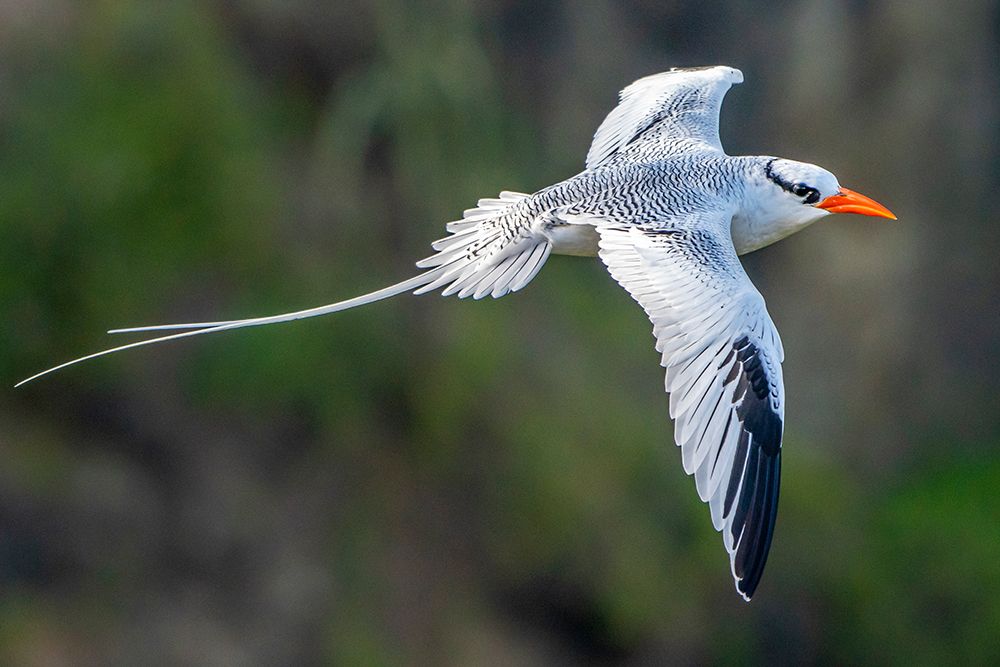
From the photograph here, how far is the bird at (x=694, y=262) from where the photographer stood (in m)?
4.84


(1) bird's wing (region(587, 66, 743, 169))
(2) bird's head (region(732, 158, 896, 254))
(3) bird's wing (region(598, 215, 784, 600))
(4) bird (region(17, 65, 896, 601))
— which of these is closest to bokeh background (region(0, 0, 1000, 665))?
(1) bird's wing (region(587, 66, 743, 169))

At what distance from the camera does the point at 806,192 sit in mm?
5660

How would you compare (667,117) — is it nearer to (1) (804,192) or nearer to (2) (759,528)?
(1) (804,192)

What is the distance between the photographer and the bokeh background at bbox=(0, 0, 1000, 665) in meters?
9.44

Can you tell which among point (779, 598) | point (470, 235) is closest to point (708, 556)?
point (779, 598)

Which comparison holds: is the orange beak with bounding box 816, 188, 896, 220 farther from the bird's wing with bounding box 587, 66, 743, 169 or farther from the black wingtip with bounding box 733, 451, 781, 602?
the black wingtip with bounding box 733, 451, 781, 602

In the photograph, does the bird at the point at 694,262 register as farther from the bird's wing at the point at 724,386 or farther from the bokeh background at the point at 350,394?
the bokeh background at the point at 350,394

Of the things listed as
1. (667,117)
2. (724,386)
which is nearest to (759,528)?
(724,386)

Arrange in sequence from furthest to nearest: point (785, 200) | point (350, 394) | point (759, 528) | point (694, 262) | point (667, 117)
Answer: point (350, 394) → point (667, 117) → point (785, 200) → point (694, 262) → point (759, 528)

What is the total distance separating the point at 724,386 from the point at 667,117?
6.52 ft

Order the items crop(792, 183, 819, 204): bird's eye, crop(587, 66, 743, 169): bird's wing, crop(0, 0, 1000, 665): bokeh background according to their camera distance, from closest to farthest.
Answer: crop(792, 183, 819, 204): bird's eye → crop(587, 66, 743, 169): bird's wing → crop(0, 0, 1000, 665): bokeh background

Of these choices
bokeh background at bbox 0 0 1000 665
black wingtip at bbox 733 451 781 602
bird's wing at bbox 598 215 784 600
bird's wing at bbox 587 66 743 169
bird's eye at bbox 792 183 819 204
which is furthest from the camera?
bokeh background at bbox 0 0 1000 665

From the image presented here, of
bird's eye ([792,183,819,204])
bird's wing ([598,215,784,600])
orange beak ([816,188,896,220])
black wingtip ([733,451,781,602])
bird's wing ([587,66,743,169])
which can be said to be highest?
bird's wing ([587,66,743,169])

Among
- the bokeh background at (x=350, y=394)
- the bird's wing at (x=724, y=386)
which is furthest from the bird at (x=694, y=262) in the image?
the bokeh background at (x=350, y=394)
